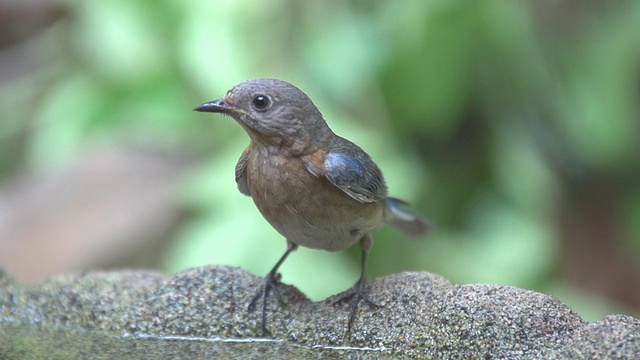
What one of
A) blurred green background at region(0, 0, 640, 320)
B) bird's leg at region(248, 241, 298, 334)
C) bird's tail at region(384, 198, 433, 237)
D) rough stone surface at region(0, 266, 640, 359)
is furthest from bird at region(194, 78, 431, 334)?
blurred green background at region(0, 0, 640, 320)

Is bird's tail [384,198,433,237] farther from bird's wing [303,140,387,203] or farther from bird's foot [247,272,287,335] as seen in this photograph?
bird's foot [247,272,287,335]

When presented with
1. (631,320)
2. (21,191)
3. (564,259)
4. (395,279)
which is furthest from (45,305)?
(564,259)

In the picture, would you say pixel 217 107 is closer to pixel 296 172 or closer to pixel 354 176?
pixel 296 172

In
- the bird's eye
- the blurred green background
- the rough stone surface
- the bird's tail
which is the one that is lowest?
the rough stone surface

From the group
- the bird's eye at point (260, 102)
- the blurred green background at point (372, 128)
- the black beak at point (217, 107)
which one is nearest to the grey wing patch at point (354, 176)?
the bird's eye at point (260, 102)

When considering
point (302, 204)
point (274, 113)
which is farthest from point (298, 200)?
point (274, 113)

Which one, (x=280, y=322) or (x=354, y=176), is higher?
(x=354, y=176)

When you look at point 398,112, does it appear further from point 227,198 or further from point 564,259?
point 564,259
